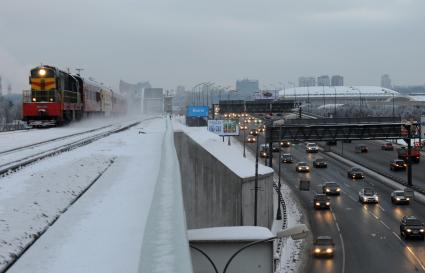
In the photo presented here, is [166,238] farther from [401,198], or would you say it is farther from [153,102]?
[153,102]

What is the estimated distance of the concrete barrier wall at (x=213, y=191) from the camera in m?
32.9

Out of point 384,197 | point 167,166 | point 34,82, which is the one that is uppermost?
point 34,82

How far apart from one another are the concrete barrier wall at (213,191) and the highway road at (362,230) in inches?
198

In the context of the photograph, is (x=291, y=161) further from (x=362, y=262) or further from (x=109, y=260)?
(x=109, y=260)

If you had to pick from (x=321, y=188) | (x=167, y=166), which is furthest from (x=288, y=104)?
(x=167, y=166)

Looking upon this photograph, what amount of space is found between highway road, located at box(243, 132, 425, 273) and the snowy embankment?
20573 mm

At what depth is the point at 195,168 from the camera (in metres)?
36.2

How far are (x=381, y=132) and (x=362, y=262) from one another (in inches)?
1696

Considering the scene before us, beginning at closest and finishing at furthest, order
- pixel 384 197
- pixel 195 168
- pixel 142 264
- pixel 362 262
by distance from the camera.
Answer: pixel 142 264, pixel 362 262, pixel 195 168, pixel 384 197

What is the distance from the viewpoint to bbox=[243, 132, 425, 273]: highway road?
33.3m

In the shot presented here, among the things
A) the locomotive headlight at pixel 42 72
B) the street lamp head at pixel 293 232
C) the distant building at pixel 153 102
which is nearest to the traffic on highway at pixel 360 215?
the locomotive headlight at pixel 42 72

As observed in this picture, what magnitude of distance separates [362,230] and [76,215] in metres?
38.4

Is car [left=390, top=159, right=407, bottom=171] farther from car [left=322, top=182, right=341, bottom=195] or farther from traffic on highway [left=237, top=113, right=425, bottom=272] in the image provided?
car [left=322, top=182, right=341, bottom=195]

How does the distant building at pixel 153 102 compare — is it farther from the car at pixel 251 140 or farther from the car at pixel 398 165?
the car at pixel 398 165
